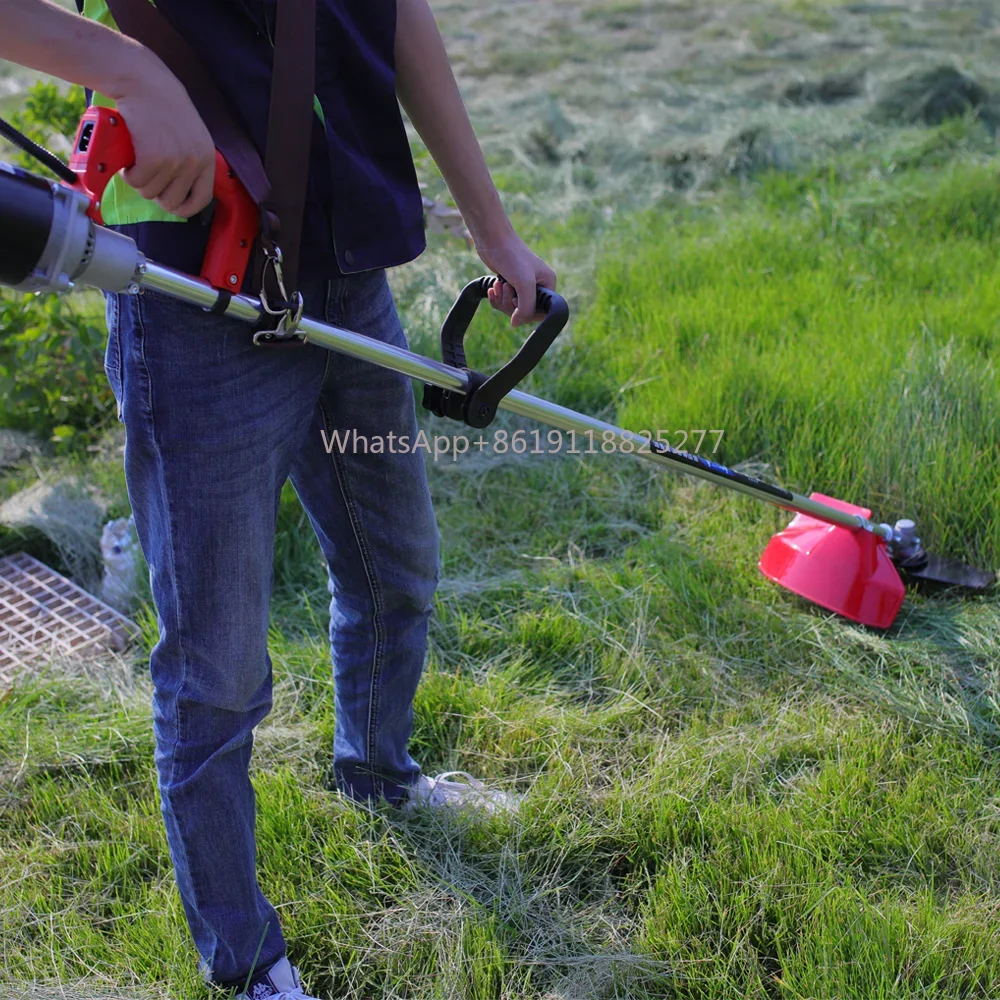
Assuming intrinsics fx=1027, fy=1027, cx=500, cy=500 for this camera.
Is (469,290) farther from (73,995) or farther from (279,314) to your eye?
(73,995)

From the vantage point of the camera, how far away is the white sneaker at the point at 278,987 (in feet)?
5.74

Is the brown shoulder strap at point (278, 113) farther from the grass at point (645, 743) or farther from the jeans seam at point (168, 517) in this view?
the grass at point (645, 743)

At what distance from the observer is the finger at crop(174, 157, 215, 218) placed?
1.31 metres

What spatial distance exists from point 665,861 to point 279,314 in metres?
1.28

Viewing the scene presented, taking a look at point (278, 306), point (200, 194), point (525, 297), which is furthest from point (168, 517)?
point (525, 297)

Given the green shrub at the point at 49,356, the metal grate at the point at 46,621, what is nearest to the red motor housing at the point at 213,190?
the metal grate at the point at 46,621

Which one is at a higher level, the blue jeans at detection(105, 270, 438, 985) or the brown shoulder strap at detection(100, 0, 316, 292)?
the brown shoulder strap at detection(100, 0, 316, 292)

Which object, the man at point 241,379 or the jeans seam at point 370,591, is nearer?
the man at point 241,379

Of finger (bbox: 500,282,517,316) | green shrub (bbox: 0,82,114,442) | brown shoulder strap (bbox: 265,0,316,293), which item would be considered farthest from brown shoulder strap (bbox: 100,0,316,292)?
green shrub (bbox: 0,82,114,442)

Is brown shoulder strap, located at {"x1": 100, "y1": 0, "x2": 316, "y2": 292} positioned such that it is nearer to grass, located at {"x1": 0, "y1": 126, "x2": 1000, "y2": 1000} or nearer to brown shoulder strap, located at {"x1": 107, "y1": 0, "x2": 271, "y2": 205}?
brown shoulder strap, located at {"x1": 107, "y1": 0, "x2": 271, "y2": 205}

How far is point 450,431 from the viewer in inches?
145

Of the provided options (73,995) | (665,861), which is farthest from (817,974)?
(73,995)

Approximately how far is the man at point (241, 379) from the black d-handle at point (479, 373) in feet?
0.13

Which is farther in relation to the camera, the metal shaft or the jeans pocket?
the jeans pocket
